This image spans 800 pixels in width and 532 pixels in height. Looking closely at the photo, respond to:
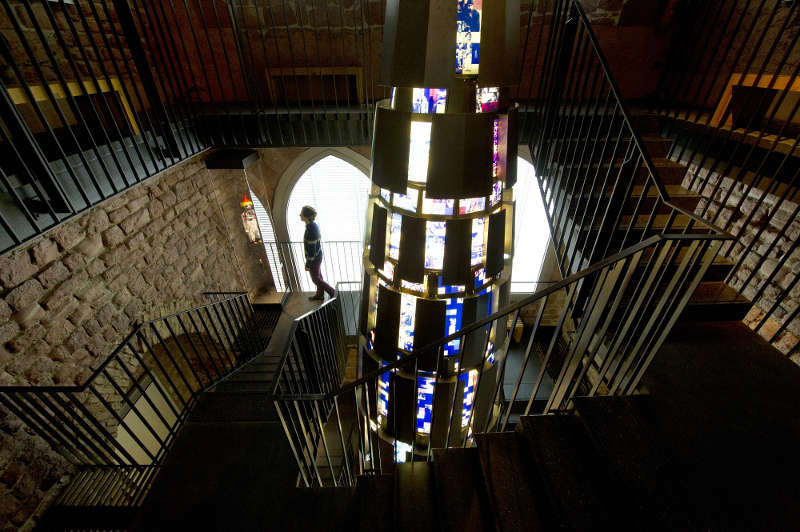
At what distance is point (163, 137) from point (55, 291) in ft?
5.65

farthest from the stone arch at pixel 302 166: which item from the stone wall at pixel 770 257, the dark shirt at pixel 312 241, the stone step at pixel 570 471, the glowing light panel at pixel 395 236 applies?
the stone step at pixel 570 471

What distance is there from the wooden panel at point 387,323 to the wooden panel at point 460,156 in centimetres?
103

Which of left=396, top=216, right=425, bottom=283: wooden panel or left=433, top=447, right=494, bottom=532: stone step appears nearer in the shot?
left=433, top=447, right=494, bottom=532: stone step

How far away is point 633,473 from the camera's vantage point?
1480mm

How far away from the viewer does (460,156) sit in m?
2.20

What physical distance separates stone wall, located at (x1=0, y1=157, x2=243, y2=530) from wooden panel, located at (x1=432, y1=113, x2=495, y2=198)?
3.07 m

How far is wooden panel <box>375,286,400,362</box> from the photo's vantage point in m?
2.94

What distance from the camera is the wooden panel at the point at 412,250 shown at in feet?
8.50

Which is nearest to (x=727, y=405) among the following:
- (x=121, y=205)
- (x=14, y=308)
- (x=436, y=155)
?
(x=436, y=155)

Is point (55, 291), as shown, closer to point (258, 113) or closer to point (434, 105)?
point (258, 113)

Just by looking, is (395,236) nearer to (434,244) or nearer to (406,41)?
(434,244)

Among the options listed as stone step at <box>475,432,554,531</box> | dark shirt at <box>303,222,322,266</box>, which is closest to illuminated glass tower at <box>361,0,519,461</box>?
stone step at <box>475,432,554,531</box>

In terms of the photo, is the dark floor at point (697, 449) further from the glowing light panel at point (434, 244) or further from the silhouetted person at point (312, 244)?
the silhouetted person at point (312, 244)

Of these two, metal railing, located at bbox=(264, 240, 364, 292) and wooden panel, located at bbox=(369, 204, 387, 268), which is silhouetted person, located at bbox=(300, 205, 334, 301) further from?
wooden panel, located at bbox=(369, 204, 387, 268)
